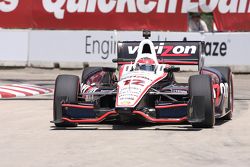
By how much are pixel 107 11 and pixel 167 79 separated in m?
12.8

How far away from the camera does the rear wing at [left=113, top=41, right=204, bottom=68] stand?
536 inches

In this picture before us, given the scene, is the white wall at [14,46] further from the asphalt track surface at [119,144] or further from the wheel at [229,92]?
the wheel at [229,92]

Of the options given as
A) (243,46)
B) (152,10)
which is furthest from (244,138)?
(152,10)

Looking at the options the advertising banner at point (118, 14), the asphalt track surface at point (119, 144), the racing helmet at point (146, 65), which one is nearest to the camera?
the asphalt track surface at point (119, 144)

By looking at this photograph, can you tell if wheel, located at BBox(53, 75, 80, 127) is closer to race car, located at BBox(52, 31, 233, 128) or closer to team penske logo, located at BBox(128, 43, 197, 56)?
race car, located at BBox(52, 31, 233, 128)

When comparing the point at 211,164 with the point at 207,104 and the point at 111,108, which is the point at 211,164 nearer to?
the point at 207,104

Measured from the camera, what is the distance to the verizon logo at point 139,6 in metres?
24.5

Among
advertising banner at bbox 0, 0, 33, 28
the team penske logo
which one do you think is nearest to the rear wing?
the team penske logo

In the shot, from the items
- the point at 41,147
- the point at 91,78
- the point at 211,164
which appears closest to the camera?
the point at 211,164

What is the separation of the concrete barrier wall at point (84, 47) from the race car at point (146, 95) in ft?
32.6

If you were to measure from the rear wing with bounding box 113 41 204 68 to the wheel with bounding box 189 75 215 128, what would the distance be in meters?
2.23

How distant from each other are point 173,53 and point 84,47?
10.9m

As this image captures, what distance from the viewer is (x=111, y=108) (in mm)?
11758

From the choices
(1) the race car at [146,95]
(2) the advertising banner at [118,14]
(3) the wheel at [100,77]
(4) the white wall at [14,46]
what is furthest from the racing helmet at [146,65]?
(4) the white wall at [14,46]
